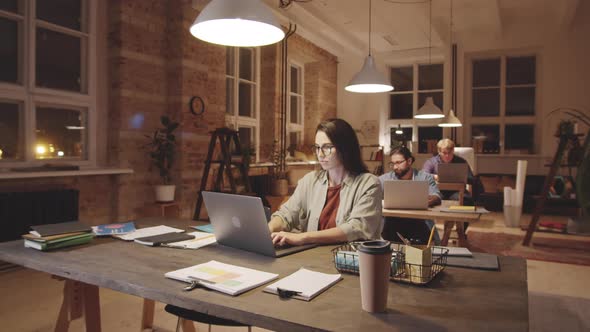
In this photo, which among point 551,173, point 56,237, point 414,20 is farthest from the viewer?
point 414,20

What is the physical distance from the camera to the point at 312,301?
1209 millimetres

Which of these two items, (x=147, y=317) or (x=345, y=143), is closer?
(x=345, y=143)

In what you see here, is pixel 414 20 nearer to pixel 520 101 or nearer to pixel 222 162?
pixel 520 101

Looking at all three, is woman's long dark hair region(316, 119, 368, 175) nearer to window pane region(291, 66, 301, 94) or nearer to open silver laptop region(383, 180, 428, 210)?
open silver laptop region(383, 180, 428, 210)

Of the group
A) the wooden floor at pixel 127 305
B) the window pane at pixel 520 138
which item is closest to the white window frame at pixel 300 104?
the window pane at pixel 520 138

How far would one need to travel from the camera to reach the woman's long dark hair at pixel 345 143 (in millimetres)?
2229

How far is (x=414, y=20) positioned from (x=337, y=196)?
18.7 ft

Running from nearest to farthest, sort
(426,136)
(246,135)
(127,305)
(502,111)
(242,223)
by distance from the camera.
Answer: (242,223)
(127,305)
(246,135)
(502,111)
(426,136)

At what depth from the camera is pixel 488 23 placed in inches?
290

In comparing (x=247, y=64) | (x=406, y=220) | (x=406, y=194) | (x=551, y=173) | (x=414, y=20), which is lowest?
(x=406, y=220)

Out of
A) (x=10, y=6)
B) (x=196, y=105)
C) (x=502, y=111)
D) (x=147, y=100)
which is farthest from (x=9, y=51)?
(x=502, y=111)

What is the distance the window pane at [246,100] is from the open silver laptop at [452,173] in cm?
395

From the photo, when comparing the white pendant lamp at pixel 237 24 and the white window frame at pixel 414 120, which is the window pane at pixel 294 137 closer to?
the white window frame at pixel 414 120

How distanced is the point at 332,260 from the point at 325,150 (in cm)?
74
